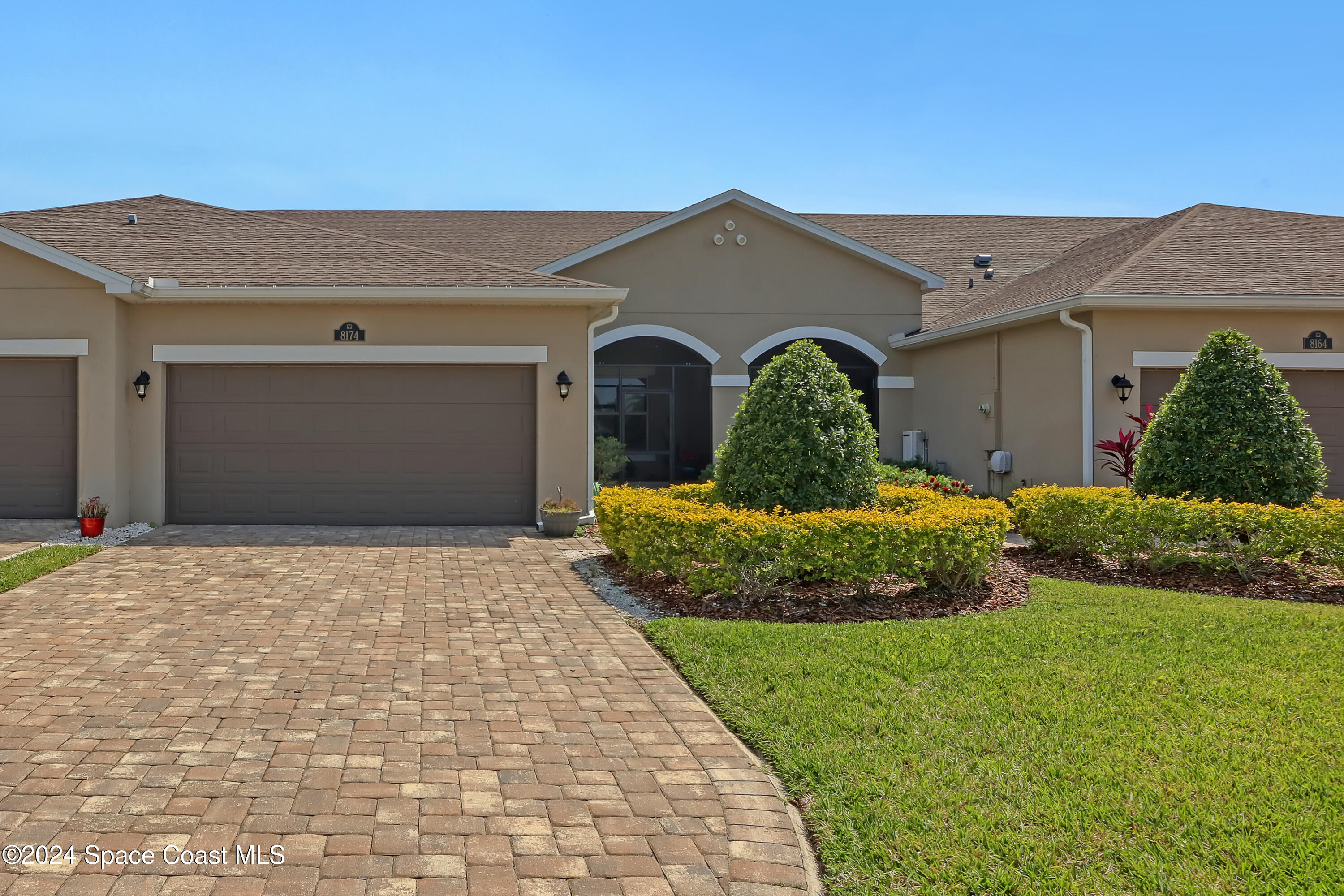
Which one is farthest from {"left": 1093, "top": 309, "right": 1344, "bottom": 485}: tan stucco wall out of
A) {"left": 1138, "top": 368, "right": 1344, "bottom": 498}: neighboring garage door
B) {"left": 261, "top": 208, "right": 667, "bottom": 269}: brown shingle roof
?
{"left": 261, "top": 208, "right": 667, "bottom": 269}: brown shingle roof

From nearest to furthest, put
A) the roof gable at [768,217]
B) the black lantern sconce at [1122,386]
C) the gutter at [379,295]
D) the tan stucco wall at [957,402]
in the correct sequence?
1. the gutter at [379,295]
2. the black lantern sconce at [1122,386]
3. the tan stucco wall at [957,402]
4. the roof gable at [768,217]

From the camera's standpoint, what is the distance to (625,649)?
6188 millimetres

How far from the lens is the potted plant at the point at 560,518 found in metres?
11.7

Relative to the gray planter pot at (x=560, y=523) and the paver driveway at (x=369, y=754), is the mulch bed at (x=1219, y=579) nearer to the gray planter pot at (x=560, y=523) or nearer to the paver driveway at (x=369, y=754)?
the paver driveway at (x=369, y=754)

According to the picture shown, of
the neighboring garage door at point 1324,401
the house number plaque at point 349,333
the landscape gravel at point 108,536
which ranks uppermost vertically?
the house number plaque at point 349,333

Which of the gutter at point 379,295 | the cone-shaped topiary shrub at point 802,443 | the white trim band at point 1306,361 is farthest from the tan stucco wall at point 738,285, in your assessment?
the cone-shaped topiary shrub at point 802,443

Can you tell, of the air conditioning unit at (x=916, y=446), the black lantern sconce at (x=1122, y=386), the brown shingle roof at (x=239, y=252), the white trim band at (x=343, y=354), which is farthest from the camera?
the air conditioning unit at (x=916, y=446)

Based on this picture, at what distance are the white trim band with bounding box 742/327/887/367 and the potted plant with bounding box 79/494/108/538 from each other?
10581mm

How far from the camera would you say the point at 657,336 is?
16.6 metres

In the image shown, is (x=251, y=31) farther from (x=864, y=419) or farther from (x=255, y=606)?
(x=864, y=419)

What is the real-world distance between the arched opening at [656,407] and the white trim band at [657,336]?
0.16m

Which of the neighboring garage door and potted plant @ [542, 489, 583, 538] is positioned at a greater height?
the neighboring garage door

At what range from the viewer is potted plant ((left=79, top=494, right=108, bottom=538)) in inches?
431

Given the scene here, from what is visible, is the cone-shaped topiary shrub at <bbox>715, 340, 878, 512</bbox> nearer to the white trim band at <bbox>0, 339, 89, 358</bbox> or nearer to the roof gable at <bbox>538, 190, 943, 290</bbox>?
the roof gable at <bbox>538, 190, 943, 290</bbox>
